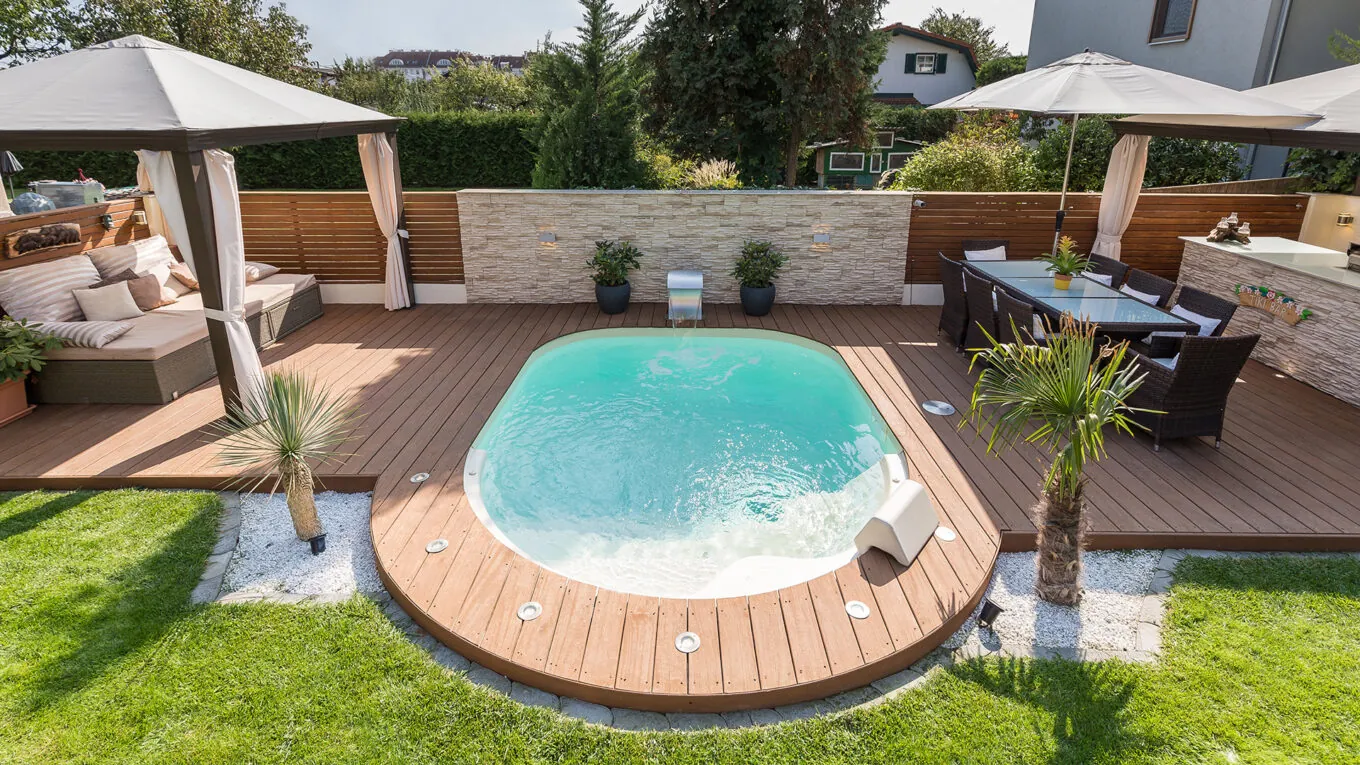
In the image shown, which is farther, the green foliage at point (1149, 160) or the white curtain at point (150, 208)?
the green foliage at point (1149, 160)

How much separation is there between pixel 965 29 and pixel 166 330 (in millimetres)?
65184

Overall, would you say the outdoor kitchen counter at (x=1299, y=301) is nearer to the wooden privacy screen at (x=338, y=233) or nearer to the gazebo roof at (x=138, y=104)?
the wooden privacy screen at (x=338, y=233)

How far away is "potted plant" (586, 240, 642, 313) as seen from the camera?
8945 millimetres

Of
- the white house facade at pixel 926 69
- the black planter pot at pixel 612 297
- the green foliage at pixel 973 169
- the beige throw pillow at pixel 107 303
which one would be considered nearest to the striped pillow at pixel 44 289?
the beige throw pillow at pixel 107 303

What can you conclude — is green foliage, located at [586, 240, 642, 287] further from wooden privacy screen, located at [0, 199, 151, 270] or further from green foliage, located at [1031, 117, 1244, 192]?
green foliage, located at [1031, 117, 1244, 192]

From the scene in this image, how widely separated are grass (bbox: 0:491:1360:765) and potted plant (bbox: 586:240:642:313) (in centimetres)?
546

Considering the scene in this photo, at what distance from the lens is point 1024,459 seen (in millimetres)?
5527

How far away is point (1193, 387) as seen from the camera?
5.30m

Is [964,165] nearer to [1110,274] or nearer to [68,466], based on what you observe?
[1110,274]

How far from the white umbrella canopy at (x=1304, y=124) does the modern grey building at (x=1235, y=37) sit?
679 centimetres

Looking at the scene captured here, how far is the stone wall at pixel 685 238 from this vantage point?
30.0 feet

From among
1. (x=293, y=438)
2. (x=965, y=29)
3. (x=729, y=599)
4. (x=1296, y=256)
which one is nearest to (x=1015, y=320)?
(x=1296, y=256)

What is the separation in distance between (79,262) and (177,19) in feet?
56.9

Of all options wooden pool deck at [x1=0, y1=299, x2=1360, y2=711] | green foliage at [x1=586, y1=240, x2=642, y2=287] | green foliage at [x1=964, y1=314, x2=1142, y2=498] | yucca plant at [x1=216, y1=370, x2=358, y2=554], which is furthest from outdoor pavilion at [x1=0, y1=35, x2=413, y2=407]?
green foliage at [x1=964, y1=314, x2=1142, y2=498]
